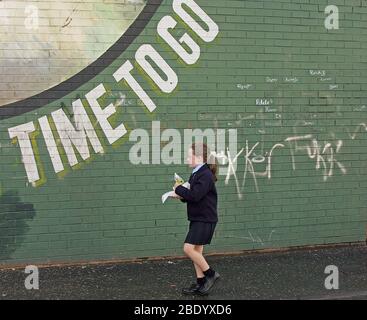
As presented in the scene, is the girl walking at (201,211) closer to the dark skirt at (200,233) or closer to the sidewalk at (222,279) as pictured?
the dark skirt at (200,233)

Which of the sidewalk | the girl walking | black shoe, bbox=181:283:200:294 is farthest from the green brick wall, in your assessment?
the girl walking

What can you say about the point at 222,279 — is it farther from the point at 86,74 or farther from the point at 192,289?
the point at 86,74

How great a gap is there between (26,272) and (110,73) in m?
2.67

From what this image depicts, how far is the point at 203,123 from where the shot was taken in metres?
7.14

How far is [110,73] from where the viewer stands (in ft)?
22.2

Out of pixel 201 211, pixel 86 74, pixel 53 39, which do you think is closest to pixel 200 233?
pixel 201 211

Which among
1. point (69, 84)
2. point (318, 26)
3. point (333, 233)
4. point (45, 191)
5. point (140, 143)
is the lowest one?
point (333, 233)

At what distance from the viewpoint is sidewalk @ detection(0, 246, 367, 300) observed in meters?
5.71

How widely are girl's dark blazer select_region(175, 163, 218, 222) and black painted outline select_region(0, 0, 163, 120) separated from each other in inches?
83.1

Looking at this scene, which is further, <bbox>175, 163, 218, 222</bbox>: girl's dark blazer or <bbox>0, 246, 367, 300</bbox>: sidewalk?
<bbox>0, 246, 367, 300</bbox>: sidewalk

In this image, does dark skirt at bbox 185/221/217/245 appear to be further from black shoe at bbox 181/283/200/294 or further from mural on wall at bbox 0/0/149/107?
mural on wall at bbox 0/0/149/107

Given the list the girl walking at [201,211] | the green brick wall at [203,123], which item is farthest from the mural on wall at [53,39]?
the girl walking at [201,211]
